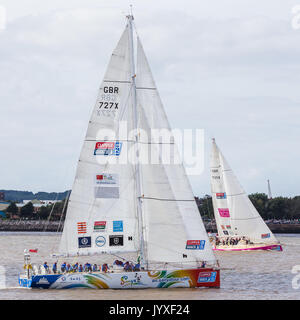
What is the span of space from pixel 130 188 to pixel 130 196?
38cm

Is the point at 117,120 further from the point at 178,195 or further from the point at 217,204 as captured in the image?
the point at 217,204

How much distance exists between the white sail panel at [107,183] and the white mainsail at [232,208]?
1269 inches

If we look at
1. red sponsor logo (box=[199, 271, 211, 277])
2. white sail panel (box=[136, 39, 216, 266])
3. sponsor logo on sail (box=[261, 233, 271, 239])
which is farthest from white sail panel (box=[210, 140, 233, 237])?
red sponsor logo (box=[199, 271, 211, 277])

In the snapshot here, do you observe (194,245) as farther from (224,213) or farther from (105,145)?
(224,213)

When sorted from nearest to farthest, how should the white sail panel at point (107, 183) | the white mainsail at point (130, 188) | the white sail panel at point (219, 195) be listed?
the white mainsail at point (130, 188), the white sail panel at point (107, 183), the white sail panel at point (219, 195)

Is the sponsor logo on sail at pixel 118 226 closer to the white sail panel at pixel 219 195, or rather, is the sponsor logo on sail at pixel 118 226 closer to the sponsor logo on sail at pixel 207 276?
the sponsor logo on sail at pixel 207 276

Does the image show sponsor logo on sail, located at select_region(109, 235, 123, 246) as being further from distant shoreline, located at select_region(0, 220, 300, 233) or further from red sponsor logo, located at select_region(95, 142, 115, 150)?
distant shoreline, located at select_region(0, 220, 300, 233)

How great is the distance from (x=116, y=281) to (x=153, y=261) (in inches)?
79.7

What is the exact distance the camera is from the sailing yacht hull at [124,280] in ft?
105

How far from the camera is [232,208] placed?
65.0 m

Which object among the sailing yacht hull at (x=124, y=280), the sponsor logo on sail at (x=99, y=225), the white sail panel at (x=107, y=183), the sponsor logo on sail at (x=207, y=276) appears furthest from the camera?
the sponsor logo on sail at (x=99, y=225)

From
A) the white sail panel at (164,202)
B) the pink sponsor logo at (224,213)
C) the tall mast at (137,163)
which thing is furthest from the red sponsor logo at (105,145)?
the pink sponsor logo at (224,213)

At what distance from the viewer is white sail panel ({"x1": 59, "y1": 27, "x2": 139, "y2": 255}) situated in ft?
109
